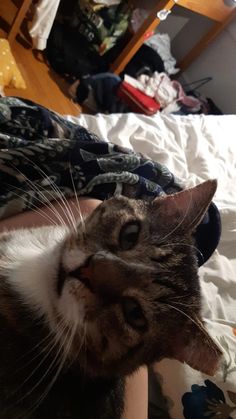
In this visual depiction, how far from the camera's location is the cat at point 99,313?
27.3 inches

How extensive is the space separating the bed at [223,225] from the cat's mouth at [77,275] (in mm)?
395

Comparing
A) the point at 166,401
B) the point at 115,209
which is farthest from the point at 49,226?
the point at 166,401

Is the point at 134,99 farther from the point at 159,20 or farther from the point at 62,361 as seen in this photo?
the point at 62,361

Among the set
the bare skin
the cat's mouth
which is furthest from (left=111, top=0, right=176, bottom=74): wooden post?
the cat's mouth

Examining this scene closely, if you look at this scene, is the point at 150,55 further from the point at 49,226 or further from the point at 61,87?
the point at 49,226

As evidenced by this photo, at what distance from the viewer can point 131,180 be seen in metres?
1.02

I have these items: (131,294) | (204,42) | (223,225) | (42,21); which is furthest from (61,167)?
(204,42)

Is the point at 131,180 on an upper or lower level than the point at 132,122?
upper

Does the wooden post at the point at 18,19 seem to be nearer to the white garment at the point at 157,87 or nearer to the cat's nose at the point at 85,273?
the white garment at the point at 157,87

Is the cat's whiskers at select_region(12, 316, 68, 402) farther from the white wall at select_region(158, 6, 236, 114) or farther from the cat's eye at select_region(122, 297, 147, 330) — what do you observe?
the white wall at select_region(158, 6, 236, 114)

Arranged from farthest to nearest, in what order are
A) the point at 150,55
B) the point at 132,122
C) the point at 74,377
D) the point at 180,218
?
the point at 150,55, the point at 132,122, the point at 180,218, the point at 74,377

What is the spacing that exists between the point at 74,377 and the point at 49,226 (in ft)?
1.16

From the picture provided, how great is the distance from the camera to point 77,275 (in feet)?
2.37

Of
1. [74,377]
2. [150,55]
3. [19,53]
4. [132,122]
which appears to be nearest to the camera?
[74,377]
